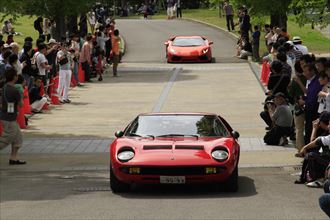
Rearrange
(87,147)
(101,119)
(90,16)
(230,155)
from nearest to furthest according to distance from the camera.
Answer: (230,155) < (87,147) < (101,119) < (90,16)

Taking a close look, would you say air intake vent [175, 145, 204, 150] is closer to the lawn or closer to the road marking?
the road marking

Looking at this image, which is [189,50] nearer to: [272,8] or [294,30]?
[272,8]

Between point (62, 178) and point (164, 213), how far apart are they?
3.76 metres

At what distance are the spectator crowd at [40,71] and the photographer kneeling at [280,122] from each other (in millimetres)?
4814

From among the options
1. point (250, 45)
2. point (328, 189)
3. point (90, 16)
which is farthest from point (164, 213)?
point (90, 16)

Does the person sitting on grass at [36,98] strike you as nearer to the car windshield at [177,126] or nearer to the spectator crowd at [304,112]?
the spectator crowd at [304,112]

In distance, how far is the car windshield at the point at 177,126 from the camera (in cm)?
1291

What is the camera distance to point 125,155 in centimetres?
1212

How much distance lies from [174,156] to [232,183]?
0.94m

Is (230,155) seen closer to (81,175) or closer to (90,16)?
(81,175)

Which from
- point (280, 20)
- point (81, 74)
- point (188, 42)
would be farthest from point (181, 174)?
point (188, 42)

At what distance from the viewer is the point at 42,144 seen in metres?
17.6

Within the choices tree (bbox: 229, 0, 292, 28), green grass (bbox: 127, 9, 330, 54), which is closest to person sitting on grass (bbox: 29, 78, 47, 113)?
green grass (bbox: 127, 9, 330, 54)

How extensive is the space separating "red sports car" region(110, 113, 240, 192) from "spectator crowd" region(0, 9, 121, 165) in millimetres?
2939
